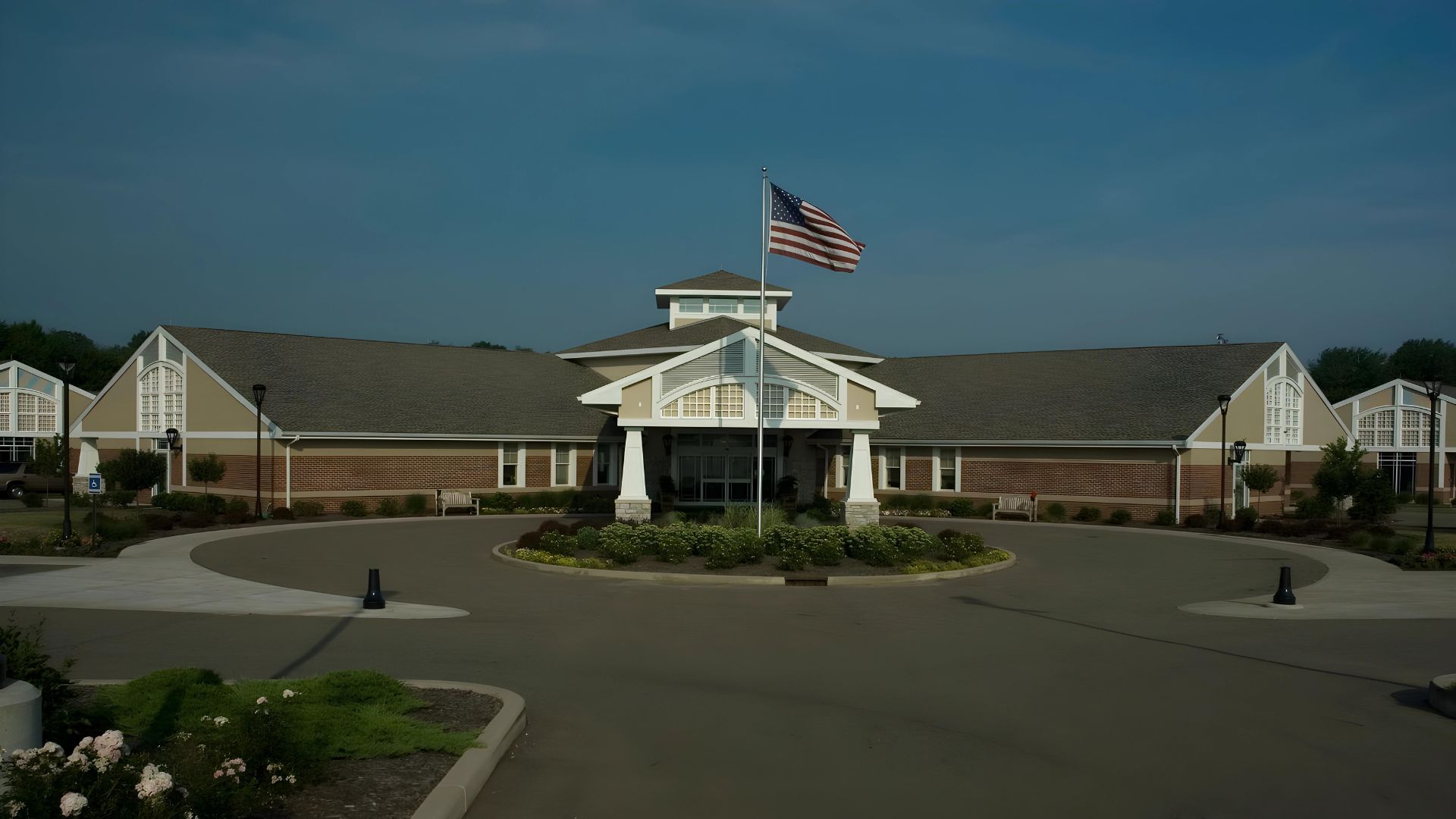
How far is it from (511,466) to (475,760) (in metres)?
33.3

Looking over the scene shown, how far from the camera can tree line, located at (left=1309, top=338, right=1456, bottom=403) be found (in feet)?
382

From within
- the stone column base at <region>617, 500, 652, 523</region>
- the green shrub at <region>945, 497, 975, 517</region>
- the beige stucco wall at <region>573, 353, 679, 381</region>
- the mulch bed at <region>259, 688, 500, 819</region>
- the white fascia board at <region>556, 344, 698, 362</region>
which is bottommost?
the green shrub at <region>945, 497, 975, 517</region>

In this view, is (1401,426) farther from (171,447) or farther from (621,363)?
(171,447)

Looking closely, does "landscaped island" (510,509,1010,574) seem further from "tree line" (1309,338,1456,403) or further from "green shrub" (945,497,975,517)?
"tree line" (1309,338,1456,403)

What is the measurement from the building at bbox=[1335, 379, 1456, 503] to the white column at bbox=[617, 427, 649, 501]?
4200 cm

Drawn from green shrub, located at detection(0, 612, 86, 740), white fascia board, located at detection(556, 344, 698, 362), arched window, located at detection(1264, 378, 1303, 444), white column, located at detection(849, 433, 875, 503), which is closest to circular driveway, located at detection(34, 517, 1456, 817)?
green shrub, located at detection(0, 612, 86, 740)

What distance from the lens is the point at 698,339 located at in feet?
145

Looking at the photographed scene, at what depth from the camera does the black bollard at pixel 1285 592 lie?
17.2 metres

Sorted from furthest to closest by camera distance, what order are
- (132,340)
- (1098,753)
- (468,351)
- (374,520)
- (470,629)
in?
(132,340)
(468,351)
(374,520)
(470,629)
(1098,753)

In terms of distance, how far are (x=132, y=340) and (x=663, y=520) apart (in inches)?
4387

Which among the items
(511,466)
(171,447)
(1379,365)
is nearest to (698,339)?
(511,466)

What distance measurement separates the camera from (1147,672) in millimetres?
12016

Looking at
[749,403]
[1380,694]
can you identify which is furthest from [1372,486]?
[1380,694]

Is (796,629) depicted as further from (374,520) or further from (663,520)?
(374,520)
